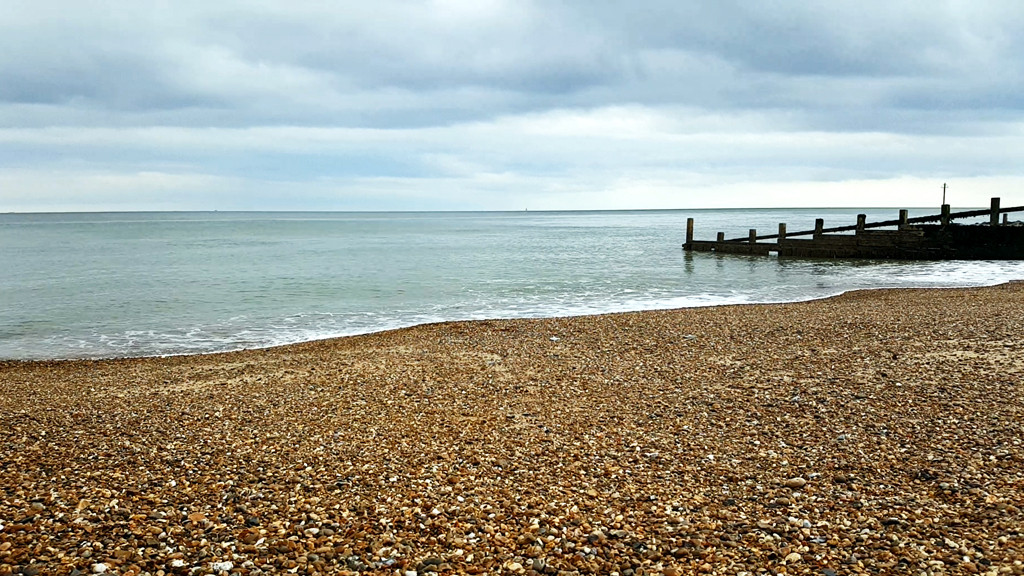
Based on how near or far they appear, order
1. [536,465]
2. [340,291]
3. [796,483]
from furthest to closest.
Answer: [340,291], [536,465], [796,483]

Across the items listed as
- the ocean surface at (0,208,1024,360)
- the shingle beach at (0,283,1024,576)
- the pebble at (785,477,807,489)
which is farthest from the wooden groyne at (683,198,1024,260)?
the pebble at (785,477,807,489)

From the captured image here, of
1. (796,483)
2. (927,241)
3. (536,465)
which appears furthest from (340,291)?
(927,241)

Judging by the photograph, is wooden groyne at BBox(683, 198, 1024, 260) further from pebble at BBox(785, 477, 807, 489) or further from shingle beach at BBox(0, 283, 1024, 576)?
pebble at BBox(785, 477, 807, 489)

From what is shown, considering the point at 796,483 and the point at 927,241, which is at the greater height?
the point at 927,241

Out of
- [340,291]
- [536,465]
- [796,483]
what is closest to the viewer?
[796,483]

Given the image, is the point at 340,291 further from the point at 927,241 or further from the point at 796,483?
the point at 927,241

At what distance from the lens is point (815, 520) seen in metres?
4.79

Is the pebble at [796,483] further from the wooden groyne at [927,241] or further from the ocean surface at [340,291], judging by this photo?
the wooden groyne at [927,241]

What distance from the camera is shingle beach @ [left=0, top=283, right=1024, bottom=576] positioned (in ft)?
14.5

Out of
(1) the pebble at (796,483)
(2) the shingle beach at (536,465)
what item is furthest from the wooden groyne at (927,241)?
(1) the pebble at (796,483)

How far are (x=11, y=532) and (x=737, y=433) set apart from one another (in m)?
6.03

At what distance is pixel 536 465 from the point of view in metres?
5.97

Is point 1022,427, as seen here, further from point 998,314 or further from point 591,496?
point 998,314

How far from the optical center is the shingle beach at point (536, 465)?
4.41 metres
